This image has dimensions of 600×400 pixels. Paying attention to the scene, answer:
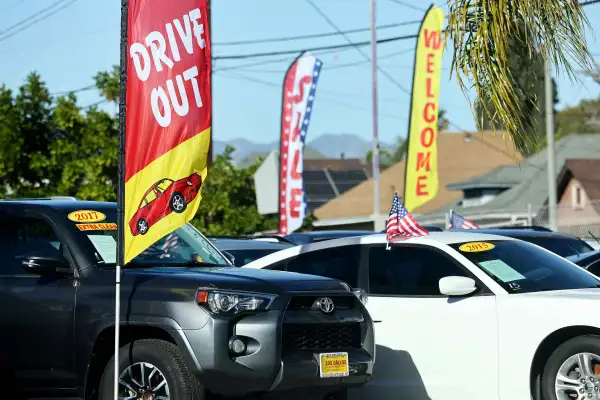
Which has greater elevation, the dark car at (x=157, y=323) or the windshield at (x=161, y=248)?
the windshield at (x=161, y=248)

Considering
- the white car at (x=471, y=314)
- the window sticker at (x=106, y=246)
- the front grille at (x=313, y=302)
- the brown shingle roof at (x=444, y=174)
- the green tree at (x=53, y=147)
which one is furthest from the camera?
the brown shingle roof at (x=444, y=174)

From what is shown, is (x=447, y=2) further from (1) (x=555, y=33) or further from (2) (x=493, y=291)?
(2) (x=493, y=291)

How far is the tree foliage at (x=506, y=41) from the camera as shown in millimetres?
10773

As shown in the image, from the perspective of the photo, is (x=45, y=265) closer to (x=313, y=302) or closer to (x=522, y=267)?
(x=313, y=302)

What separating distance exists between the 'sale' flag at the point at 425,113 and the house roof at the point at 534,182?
72.6 feet

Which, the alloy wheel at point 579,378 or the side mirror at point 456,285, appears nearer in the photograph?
the alloy wheel at point 579,378

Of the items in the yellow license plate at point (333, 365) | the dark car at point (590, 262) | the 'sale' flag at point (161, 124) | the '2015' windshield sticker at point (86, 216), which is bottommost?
the yellow license plate at point (333, 365)

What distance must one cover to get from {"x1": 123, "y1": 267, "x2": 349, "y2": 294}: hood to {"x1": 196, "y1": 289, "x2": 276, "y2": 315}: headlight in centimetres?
6

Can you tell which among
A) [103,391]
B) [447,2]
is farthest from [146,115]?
[447,2]

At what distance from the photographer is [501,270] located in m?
10.1

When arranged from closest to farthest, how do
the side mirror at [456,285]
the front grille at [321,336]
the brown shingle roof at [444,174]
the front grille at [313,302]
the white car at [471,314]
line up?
1. the front grille at [321,336]
2. the front grille at [313,302]
3. the white car at [471,314]
4. the side mirror at [456,285]
5. the brown shingle roof at [444,174]

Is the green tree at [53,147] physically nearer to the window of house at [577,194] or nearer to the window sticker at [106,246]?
the window sticker at [106,246]

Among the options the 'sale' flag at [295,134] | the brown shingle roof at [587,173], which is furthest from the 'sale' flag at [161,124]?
the brown shingle roof at [587,173]

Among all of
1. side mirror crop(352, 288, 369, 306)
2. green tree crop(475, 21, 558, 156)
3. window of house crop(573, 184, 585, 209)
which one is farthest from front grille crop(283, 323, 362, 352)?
window of house crop(573, 184, 585, 209)
